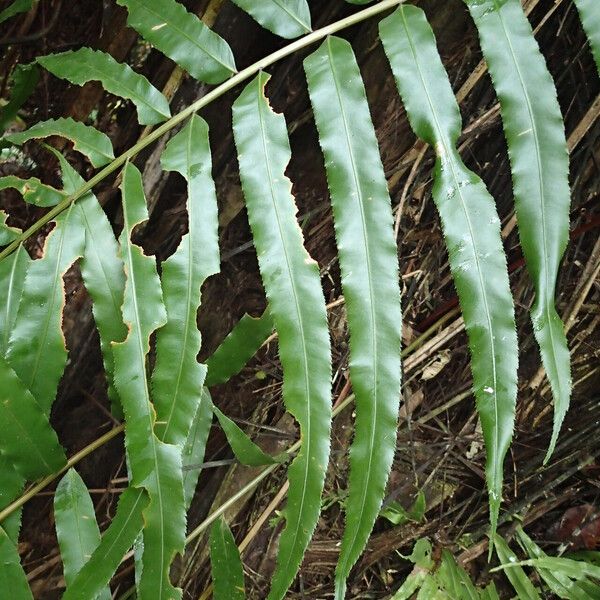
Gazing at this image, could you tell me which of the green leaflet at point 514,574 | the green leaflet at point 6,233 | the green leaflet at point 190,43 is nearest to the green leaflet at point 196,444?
the green leaflet at point 6,233

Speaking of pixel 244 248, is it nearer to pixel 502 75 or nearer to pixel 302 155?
pixel 302 155

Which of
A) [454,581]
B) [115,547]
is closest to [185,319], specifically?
[115,547]

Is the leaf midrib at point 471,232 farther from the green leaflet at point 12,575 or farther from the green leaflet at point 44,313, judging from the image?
the green leaflet at point 12,575

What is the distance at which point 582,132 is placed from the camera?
111cm

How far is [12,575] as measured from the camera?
84cm

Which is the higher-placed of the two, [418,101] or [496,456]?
[418,101]

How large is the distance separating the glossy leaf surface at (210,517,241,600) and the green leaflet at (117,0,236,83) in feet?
2.66

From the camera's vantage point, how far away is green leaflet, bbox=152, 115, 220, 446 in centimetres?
73

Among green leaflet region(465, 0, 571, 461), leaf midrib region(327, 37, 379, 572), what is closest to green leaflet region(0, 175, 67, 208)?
leaf midrib region(327, 37, 379, 572)

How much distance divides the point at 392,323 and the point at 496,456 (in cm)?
18

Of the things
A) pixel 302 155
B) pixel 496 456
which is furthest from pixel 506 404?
pixel 302 155

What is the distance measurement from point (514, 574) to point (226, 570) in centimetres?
66

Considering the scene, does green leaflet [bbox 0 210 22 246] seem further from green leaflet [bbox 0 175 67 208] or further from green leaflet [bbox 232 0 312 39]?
green leaflet [bbox 232 0 312 39]

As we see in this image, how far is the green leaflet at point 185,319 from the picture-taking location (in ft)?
2.39
